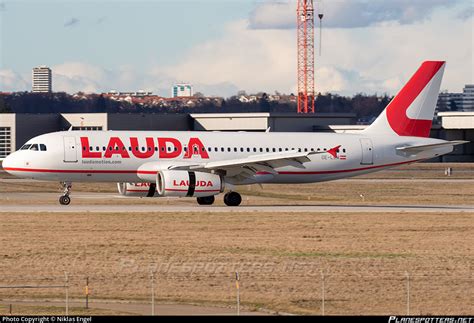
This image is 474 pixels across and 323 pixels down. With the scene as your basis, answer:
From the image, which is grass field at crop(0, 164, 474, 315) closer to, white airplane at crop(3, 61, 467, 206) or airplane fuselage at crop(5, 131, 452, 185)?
white airplane at crop(3, 61, 467, 206)

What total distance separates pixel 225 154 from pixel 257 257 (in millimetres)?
22591

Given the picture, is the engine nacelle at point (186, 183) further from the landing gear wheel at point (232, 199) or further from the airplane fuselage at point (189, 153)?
the landing gear wheel at point (232, 199)

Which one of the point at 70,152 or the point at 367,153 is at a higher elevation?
the point at 70,152

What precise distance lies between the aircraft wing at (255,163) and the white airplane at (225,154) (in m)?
0.05

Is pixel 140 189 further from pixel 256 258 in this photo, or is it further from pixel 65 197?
pixel 256 258

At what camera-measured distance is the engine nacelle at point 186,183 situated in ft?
179

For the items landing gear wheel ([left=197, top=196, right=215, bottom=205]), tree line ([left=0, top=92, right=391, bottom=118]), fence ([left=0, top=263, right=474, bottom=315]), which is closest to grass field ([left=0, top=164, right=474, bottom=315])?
fence ([left=0, top=263, right=474, bottom=315])

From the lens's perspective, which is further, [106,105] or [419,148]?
[106,105]

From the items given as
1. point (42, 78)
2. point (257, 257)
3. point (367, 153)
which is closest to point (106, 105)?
point (42, 78)

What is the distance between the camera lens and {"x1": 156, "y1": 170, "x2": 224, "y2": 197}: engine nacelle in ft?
179

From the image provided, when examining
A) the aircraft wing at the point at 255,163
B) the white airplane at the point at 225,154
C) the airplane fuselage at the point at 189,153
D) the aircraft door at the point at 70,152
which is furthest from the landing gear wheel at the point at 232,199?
the aircraft door at the point at 70,152

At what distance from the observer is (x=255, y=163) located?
56.8 meters

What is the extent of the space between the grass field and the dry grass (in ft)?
0.12

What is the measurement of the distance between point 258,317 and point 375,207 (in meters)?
34.8
